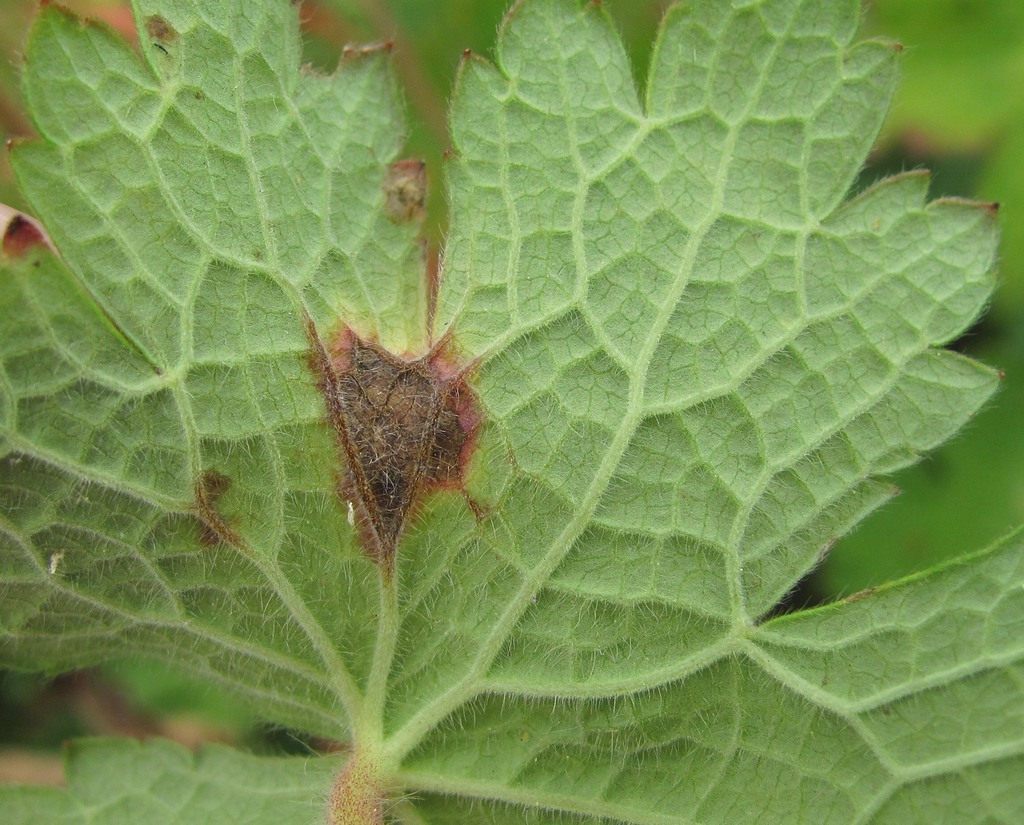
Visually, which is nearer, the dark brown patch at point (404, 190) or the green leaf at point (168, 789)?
the dark brown patch at point (404, 190)

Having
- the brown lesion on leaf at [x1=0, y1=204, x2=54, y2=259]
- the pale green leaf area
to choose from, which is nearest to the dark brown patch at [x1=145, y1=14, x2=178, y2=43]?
the pale green leaf area

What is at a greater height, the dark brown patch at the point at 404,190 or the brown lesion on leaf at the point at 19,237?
the dark brown patch at the point at 404,190

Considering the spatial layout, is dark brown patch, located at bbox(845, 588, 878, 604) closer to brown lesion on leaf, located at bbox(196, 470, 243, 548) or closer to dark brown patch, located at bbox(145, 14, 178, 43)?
brown lesion on leaf, located at bbox(196, 470, 243, 548)

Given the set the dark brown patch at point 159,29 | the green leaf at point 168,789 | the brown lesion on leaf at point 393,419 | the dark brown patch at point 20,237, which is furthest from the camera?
the green leaf at point 168,789

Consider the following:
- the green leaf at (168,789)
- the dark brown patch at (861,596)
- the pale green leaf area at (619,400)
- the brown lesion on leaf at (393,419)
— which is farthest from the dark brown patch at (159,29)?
the dark brown patch at (861,596)

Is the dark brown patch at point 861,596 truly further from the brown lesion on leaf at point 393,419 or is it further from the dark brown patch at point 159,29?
the dark brown patch at point 159,29

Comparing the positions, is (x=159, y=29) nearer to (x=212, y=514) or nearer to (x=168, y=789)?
(x=212, y=514)

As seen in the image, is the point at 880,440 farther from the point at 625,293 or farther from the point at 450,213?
the point at 450,213

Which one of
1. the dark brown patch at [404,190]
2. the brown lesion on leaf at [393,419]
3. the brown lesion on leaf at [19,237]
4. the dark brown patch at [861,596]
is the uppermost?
the dark brown patch at [404,190]
